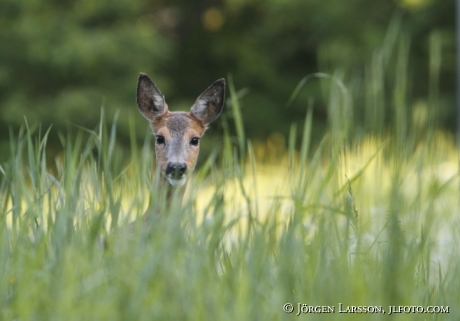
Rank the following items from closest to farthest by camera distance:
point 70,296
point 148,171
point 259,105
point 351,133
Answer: point 70,296 → point 148,171 → point 351,133 → point 259,105

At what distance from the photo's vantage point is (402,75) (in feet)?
10.2

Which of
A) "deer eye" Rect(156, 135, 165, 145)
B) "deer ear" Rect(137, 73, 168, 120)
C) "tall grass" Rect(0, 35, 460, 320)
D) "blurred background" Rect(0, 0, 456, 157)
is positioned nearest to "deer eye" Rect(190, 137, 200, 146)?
"deer eye" Rect(156, 135, 165, 145)

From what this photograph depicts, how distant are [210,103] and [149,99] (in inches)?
13.1

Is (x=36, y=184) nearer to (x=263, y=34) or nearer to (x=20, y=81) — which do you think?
(x=20, y=81)

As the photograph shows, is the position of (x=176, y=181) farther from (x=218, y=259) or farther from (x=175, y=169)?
(x=218, y=259)

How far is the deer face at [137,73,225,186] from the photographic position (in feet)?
13.6

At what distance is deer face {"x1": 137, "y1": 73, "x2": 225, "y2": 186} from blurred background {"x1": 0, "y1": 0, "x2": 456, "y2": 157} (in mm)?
7957

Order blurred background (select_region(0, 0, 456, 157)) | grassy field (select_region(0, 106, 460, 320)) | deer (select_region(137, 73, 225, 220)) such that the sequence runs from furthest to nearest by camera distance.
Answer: blurred background (select_region(0, 0, 456, 157)) < deer (select_region(137, 73, 225, 220)) < grassy field (select_region(0, 106, 460, 320))

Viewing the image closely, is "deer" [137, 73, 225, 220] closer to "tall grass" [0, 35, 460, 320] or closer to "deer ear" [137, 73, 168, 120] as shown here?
"deer ear" [137, 73, 168, 120]

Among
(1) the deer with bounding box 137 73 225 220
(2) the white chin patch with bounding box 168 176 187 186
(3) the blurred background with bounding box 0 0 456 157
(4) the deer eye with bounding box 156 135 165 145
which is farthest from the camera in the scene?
Result: (3) the blurred background with bounding box 0 0 456 157

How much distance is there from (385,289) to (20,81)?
45.2 ft

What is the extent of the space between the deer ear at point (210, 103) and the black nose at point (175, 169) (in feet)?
1.57

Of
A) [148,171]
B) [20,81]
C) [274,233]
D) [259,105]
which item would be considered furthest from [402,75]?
[259,105]

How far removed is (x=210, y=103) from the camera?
4.30 m
